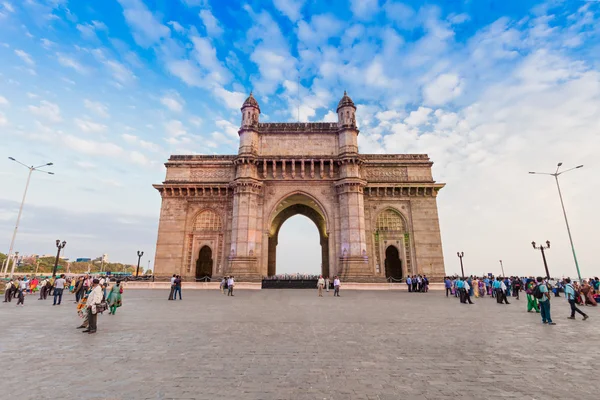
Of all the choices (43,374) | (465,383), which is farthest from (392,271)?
(43,374)

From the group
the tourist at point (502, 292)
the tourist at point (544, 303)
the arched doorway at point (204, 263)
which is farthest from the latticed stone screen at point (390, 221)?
the tourist at point (544, 303)

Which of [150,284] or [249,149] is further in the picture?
[249,149]

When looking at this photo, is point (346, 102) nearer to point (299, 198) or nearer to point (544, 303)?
point (299, 198)

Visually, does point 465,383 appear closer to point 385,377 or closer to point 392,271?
point 385,377

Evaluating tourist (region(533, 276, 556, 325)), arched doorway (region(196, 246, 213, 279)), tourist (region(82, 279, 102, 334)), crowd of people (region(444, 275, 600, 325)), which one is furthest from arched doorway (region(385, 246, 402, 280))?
tourist (region(82, 279, 102, 334))

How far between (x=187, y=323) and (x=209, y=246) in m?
21.7

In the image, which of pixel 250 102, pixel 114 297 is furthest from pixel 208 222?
pixel 114 297

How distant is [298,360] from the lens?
5.36m

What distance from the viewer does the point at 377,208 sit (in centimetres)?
3048

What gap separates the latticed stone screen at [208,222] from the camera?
99.3 feet

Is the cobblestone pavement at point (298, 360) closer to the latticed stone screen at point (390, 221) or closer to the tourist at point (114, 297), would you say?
the tourist at point (114, 297)

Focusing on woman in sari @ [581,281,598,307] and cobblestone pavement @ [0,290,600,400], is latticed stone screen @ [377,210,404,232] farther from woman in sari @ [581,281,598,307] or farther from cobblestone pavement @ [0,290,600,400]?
cobblestone pavement @ [0,290,600,400]

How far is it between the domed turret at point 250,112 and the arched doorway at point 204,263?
13.7m

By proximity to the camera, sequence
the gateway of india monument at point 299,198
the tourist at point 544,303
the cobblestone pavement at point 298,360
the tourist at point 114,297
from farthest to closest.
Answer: the gateway of india monument at point 299,198 < the tourist at point 114,297 < the tourist at point 544,303 < the cobblestone pavement at point 298,360
